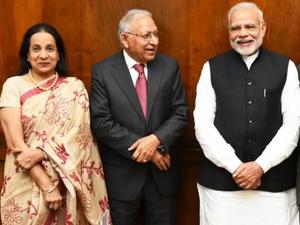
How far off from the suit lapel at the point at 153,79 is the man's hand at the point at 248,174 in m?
0.55

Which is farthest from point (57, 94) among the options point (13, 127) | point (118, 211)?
point (118, 211)

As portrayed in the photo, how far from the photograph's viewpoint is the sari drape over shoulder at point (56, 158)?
2.33 m

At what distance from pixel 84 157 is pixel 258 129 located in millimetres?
851

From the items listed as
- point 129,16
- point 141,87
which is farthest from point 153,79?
point 129,16

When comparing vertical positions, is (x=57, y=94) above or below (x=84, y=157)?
above

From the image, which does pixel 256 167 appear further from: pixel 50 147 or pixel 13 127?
pixel 13 127

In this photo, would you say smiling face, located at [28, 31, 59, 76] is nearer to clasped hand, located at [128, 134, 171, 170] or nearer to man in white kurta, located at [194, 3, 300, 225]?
clasped hand, located at [128, 134, 171, 170]

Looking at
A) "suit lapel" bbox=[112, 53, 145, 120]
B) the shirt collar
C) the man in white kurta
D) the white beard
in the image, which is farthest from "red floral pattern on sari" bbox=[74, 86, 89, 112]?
the white beard

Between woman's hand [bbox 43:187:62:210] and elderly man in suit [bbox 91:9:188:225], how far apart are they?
1.11 feet

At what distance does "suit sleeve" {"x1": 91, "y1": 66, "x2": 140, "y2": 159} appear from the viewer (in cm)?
245

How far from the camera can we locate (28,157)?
2326 mm

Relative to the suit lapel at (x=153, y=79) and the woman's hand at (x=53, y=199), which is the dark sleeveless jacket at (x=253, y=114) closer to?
the suit lapel at (x=153, y=79)

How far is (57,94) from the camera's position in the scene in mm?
2430

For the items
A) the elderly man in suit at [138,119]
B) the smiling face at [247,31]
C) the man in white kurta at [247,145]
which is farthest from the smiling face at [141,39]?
the smiling face at [247,31]
